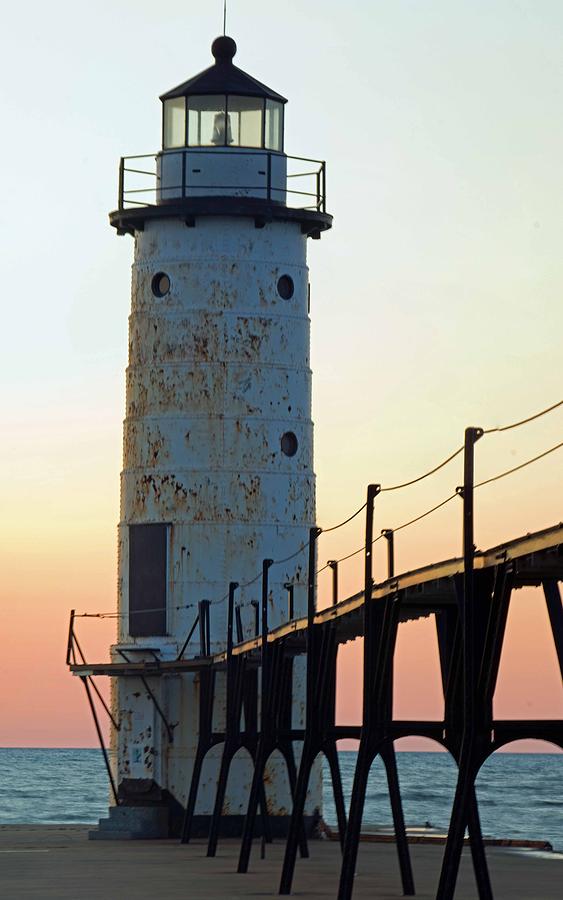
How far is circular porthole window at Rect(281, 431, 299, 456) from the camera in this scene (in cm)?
3694

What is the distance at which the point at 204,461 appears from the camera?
36.5 metres

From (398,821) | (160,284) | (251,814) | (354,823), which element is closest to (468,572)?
(354,823)

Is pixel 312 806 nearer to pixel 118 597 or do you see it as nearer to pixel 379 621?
pixel 118 597

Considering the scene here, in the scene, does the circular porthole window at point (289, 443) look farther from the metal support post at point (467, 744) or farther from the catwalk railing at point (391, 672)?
the metal support post at point (467, 744)

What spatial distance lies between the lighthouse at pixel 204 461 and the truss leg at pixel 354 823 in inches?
594

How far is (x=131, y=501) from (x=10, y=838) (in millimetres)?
6773

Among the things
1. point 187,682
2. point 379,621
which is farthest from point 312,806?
point 379,621

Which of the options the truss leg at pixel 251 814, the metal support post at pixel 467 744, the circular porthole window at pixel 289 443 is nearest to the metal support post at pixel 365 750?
the metal support post at pixel 467 744

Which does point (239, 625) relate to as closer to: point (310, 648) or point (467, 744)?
point (310, 648)

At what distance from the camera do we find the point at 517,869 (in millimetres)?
28906

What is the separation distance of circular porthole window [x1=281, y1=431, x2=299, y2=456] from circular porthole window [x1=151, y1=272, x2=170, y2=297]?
11.7ft

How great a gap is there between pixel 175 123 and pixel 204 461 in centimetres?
679

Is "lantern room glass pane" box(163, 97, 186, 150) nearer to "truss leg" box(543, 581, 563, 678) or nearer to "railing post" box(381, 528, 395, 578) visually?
"railing post" box(381, 528, 395, 578)

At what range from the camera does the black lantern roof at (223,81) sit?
37.9 m
